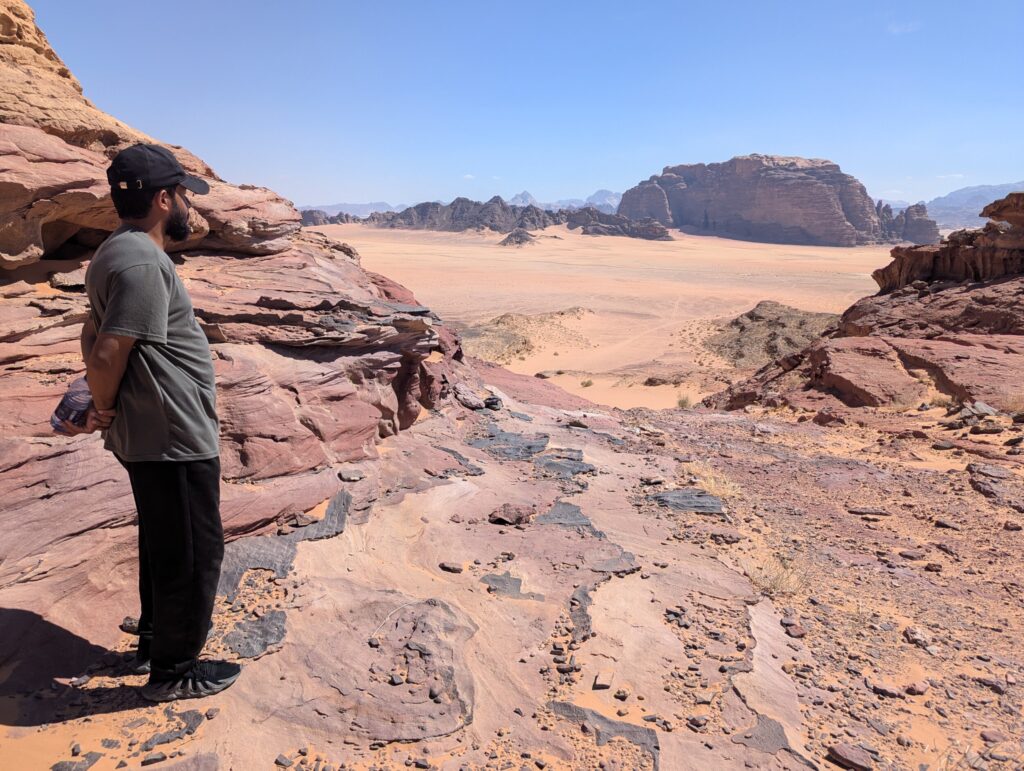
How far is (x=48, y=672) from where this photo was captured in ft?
8.59

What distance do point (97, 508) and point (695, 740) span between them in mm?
3184

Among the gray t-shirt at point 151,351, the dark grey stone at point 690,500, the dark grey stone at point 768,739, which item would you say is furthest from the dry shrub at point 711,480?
the gray t-shirt at point 151,351

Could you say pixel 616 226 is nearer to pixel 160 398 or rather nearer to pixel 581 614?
pixel 581 614

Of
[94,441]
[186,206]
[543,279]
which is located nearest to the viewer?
[186,206]

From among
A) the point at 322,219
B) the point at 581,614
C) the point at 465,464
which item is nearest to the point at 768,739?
the point at 581,614

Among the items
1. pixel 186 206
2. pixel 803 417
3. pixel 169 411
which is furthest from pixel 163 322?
pixel 803 417

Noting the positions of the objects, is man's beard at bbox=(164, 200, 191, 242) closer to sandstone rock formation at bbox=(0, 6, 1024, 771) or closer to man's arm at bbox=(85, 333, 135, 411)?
man's arm at bbox=(85, 333, 135, 411)

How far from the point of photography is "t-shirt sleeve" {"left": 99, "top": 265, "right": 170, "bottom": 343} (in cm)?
210

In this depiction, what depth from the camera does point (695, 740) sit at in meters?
2.68

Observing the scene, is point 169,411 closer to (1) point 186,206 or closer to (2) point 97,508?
(1) point 186,206

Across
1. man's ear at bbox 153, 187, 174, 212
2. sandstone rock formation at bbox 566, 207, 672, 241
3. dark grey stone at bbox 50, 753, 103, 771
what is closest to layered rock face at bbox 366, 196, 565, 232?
sandstone rock formation at bbox 566, 207, 672, 241

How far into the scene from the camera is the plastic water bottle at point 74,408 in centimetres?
230

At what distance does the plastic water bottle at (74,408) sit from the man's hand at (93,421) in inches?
0.6

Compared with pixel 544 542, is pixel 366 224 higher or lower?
higher
